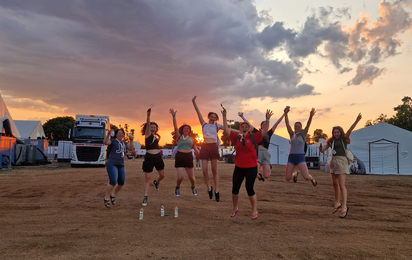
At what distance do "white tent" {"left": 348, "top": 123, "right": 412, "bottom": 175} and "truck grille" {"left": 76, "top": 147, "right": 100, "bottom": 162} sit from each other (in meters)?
23.8

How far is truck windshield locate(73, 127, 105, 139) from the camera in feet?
83.9

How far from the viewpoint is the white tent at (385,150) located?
1086 inches

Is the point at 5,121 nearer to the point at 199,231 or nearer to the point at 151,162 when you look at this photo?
the point at 151,162

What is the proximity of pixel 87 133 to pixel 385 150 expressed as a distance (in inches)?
1079

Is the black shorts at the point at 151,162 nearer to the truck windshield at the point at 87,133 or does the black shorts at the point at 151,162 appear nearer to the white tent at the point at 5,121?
the truck windshield at the point at 87,133

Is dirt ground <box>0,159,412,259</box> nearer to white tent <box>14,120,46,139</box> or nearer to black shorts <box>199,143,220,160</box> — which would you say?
black shorts <box>199,143,220,160</box>

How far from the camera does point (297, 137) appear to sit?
8719 millimetres

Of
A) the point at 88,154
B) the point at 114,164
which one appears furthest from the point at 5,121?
the point at 114,164

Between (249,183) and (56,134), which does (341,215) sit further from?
(56,134)

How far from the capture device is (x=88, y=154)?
25.8 meters

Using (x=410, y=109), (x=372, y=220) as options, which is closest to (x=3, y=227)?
(x=372, y=220)

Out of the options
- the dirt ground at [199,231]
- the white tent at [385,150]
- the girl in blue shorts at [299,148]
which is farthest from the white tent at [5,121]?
the white tent at [385,150]

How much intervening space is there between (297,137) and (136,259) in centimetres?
603

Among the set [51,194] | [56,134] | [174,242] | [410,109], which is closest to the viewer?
[174,242]
